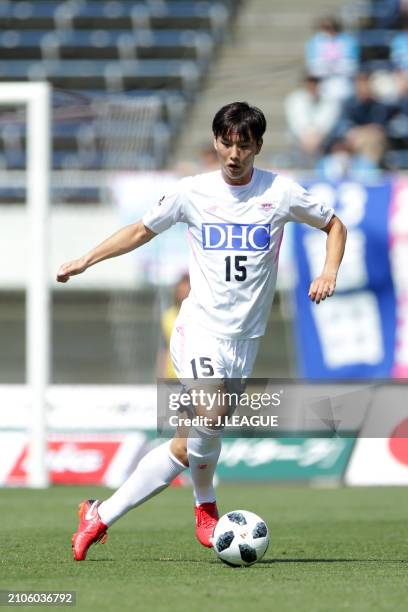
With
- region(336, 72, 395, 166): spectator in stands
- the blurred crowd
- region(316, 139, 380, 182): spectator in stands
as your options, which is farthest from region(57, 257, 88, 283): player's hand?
region(336, 72, 395, 166): spectator in stands

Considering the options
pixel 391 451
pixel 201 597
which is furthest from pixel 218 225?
pixel 391 451

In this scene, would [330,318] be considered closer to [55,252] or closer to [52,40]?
[55,252]

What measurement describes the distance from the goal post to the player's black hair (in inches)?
249

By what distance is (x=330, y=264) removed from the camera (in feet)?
22.4

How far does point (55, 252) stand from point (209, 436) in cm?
918

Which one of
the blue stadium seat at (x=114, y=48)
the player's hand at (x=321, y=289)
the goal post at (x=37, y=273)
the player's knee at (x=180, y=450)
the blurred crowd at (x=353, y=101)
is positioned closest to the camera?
the player's hand at (x=321, y=289)

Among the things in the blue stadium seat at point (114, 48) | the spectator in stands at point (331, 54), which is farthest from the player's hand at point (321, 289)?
the blue stadium seat at point (114, 48)

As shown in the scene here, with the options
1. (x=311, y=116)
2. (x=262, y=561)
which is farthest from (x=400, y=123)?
(x=262, y=561)

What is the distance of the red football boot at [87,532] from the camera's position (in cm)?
698

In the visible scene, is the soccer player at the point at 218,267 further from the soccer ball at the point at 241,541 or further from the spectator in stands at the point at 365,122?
the spectator in stands at the point at 365,122

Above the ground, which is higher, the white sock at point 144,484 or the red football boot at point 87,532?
the white sock at point 144,484

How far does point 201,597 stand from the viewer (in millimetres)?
5488

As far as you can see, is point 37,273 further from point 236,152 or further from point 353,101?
point 353,101

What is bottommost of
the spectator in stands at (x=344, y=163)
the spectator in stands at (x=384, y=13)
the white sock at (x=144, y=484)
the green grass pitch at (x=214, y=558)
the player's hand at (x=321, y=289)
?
the green grass pitch at (x=214, y=558)
